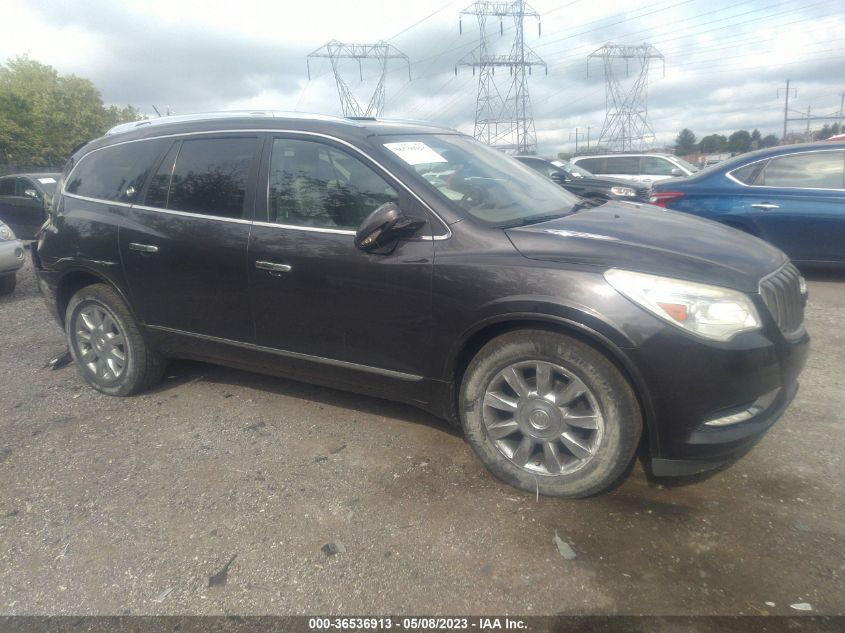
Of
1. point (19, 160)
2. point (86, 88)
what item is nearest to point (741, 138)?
point (19, 160)

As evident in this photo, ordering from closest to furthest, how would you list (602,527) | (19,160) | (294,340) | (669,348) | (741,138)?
(669,348)
(602,527)
(294,340)
(19,160)
(741,138)

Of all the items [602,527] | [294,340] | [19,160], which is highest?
[19,160]

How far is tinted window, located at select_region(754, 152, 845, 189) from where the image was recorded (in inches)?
253

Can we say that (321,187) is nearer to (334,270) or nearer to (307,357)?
(334,270)

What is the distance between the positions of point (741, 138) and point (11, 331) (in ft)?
224

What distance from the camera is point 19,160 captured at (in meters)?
38.2

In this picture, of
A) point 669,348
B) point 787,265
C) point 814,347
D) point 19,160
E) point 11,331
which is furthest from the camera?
point 19,160

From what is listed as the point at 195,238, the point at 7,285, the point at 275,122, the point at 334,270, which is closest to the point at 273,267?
the point at 334,270

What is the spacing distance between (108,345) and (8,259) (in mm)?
4454

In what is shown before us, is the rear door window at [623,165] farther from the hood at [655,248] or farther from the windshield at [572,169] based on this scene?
the hood at [655,248]

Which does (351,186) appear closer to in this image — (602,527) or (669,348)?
(669,348)

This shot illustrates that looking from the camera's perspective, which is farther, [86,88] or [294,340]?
[86,88]

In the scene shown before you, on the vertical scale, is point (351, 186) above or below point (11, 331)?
above

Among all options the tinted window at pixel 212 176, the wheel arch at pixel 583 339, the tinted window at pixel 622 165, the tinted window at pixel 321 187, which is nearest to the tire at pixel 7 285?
the tinted window at pixel 212 176
